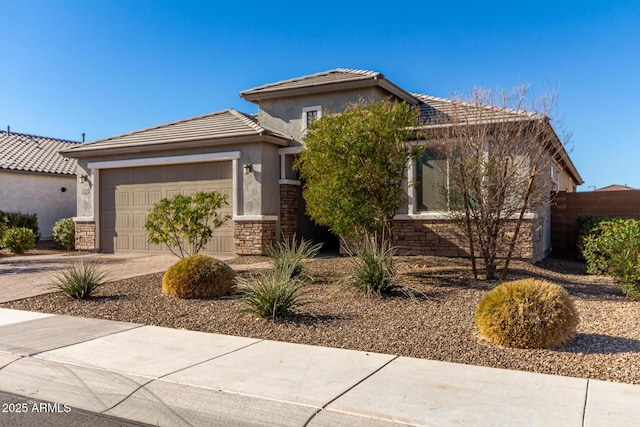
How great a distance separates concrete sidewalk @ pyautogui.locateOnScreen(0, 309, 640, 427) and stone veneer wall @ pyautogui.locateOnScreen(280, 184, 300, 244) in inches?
358

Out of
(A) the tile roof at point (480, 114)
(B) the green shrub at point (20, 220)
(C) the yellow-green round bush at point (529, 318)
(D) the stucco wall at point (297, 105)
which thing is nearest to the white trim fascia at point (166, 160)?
(D) the stucco wall at point (297, 105)

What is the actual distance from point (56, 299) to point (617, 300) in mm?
10004

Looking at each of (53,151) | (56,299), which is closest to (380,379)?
(56,299)

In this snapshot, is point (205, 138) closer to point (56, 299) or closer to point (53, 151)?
point (56, 299)

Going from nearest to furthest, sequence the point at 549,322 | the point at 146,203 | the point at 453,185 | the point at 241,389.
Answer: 1. the point at 241,389
2. the point at 549,322
3. the point at 453,185
4. the point at 146,203

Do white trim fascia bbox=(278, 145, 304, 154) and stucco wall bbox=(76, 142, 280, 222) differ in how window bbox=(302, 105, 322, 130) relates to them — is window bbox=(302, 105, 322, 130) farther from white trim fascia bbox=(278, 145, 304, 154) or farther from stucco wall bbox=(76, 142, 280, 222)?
stucco wall bbox=(76, 142, 280, 222)

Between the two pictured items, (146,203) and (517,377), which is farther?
(146,203)

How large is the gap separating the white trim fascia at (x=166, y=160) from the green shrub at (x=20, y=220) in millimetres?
4894

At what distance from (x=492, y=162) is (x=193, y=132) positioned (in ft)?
32.8

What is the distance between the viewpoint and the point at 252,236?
1537cm

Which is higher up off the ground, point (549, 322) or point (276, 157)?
point (276, 157)

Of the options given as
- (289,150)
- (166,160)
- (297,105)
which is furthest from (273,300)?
(166,160)

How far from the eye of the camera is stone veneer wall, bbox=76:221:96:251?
18094 millimetres

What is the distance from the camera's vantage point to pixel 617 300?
9.05 metres
